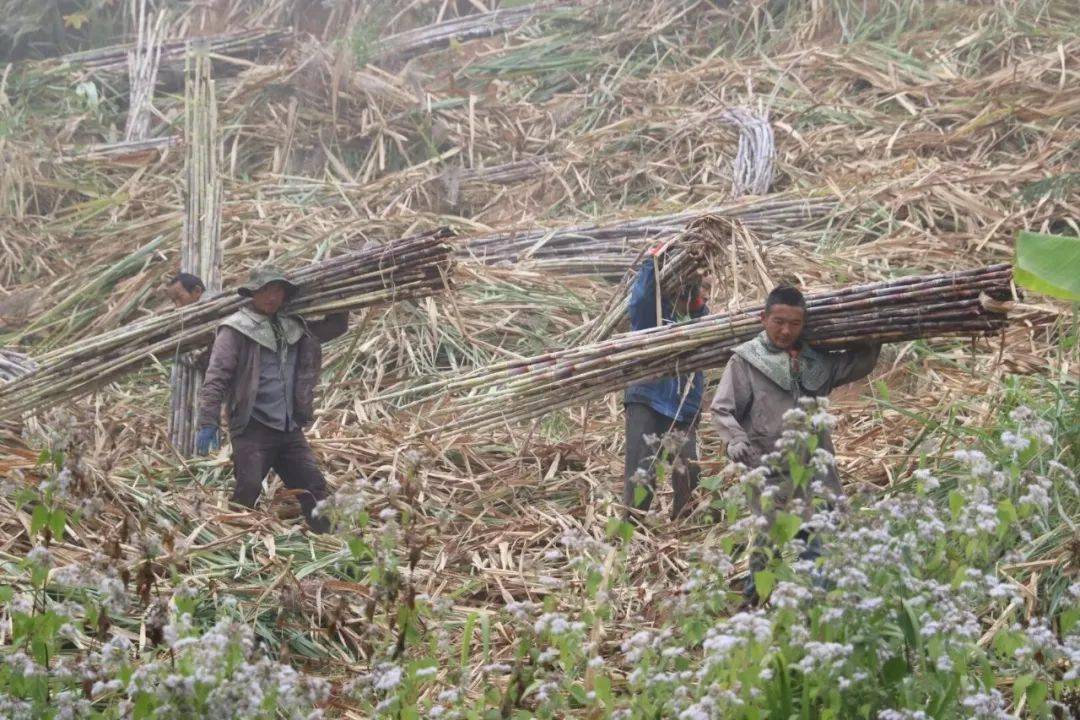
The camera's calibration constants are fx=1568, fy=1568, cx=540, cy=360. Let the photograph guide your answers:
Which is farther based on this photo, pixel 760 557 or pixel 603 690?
pixel 760 557

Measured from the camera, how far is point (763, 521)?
3.78 metres

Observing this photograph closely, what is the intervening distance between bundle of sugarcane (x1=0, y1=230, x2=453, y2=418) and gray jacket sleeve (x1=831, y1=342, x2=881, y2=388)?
5.96 feet

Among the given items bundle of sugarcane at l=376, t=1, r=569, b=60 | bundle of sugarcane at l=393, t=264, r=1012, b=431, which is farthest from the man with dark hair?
bundle of sugarcane at l=376, t=1, r=569, b=60

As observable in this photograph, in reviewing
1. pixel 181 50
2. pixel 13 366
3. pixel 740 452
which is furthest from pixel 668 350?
pixel 181 50

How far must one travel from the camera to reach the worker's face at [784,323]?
17.6ft

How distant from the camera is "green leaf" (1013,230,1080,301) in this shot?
15.8ft

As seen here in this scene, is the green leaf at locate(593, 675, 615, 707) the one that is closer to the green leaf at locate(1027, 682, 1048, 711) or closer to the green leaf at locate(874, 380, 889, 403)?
the green leaf at locate(1027, 682, 1048, 711)

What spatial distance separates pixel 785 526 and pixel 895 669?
0.43 metres

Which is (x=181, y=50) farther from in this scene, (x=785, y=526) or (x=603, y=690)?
(x=603, y=690)

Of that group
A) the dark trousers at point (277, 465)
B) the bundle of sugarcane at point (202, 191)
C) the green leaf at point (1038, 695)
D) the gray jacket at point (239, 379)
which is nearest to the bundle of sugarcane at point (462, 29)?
the bundle of sugarcane at point (202, 191)

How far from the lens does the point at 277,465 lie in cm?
677

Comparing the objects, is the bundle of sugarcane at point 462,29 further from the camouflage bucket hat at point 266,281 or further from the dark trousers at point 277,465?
the dark trousers at point 277,465

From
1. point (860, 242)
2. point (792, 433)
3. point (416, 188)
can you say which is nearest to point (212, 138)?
point (416, 188)

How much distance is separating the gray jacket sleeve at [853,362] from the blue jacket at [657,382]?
0.70 metres
